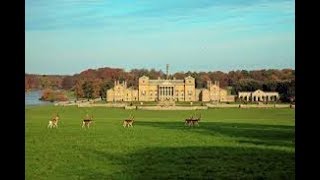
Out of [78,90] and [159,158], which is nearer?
[159,158]

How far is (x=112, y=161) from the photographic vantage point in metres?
12.0

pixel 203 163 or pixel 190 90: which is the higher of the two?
pixel 190 90

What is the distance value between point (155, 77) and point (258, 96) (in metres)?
20.8

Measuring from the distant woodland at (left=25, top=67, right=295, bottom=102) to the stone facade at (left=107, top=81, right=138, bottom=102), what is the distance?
6.07 feet

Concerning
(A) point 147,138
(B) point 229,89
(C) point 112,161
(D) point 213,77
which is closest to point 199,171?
(C) point 112,161

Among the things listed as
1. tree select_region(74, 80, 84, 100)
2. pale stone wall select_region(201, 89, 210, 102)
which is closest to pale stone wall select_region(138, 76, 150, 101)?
pale stone wall select_region(201, 89, 210, 102)

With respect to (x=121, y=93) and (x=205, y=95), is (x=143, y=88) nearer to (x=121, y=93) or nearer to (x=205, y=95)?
(x=121, y=93)

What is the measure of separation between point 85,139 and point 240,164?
7908 millimetres

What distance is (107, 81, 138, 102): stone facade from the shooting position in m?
66.7

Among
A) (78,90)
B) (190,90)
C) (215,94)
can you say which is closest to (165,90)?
(190,90)

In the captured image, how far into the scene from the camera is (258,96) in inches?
2628

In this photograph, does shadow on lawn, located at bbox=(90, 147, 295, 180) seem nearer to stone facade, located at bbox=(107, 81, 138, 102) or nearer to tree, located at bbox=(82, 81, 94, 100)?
stone facade, located at bbox=(107, 81, 138, 102)
